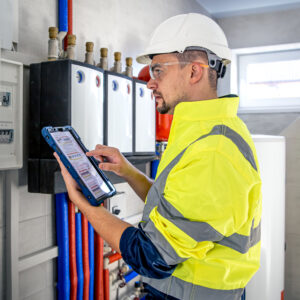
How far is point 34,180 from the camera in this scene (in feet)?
4.24

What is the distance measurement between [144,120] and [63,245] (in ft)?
2.27

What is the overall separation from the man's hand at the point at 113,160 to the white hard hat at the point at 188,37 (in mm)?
345

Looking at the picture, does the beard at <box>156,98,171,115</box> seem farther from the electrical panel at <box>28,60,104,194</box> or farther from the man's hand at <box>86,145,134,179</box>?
the electrical panel at <box>28,60,104,194</box>

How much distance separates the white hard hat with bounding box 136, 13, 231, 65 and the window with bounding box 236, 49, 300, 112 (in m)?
2.71

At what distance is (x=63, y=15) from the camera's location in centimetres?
150

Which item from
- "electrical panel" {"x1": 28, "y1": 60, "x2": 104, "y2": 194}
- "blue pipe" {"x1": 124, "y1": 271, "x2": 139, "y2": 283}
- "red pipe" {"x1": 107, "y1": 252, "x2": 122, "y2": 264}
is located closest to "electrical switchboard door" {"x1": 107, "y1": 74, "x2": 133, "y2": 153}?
"electrical panel" {"x1": 28, "y1": 60, "x2": 104, "y2": 194}

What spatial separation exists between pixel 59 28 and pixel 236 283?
1202 mm

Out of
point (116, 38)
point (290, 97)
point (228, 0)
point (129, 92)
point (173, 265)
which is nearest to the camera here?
point (173, 265)

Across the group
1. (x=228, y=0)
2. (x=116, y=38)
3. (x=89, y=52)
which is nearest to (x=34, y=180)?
(x=89, y=52)

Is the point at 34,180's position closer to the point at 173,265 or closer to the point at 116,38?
the point at 173,265

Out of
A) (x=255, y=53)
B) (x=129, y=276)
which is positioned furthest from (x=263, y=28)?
(x=129, y=276)

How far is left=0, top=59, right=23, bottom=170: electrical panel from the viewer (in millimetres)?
1156

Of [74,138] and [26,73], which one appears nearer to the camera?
[74,138]

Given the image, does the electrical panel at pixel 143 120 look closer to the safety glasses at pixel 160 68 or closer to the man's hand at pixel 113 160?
the man's hand at pixel 113 160
